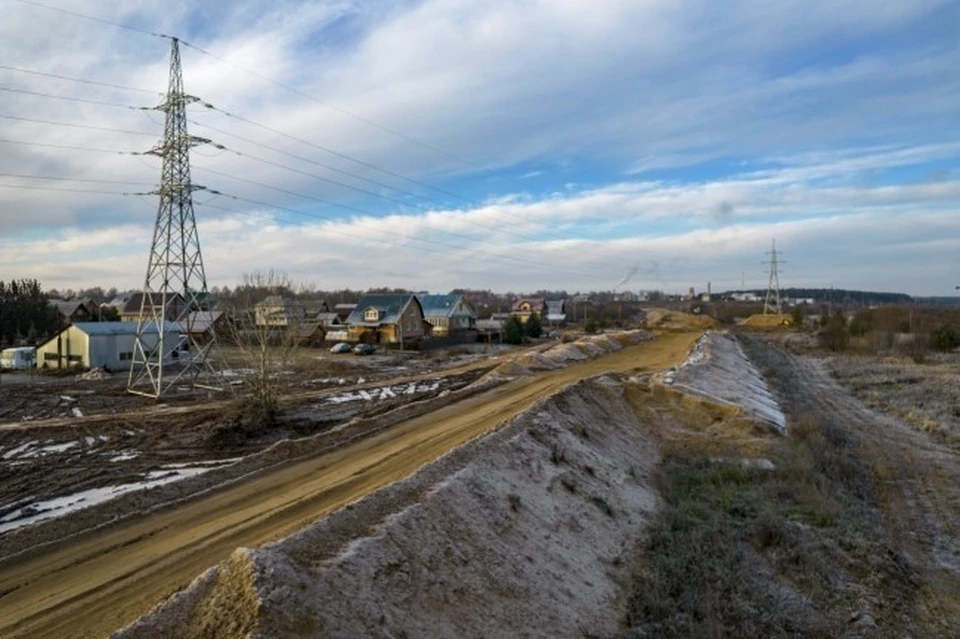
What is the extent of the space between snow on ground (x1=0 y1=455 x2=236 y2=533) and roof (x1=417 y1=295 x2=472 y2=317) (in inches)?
2647

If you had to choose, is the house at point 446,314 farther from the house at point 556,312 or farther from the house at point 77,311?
the house at point 77,311

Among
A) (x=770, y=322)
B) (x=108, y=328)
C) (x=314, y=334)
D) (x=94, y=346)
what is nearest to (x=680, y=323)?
(x=770, y=322)

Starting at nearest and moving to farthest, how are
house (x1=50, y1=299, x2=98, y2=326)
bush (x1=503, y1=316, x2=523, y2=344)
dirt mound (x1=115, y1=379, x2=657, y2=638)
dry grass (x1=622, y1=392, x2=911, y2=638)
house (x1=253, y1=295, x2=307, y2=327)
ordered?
dirt mound (x1=115, y1=379, x2=657, y2=638) < dry grass (x1=622, y1=392, x2=911, y2=638) < house (x1=253, y1=295, x2=307, y2=327) < bush (x1=503, y1=316, x2=523, y2=344) < house (x1=50, y1=299, x2=98, y2=326)

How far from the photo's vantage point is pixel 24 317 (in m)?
75.9

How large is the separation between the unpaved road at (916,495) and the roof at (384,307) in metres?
45.5

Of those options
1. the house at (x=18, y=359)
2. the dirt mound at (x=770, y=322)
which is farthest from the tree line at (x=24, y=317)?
the dirt mound at (x=770, y=322)

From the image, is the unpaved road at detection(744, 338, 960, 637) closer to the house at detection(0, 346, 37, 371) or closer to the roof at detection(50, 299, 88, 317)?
the house at detection(0, 346, 37, 371)

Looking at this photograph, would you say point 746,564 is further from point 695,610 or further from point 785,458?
point 785,458

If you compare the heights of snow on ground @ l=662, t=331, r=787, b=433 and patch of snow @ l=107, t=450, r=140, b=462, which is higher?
snow on ground @ l=662, t=331, r=787, b=433

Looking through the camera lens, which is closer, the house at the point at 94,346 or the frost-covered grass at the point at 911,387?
the frost-covered grass at the point at 911,387

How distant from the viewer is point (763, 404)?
2978 cm

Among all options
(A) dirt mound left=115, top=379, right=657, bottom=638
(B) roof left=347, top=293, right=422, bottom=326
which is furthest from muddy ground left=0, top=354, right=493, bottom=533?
(B) roof left=347, top=293, right=422, bottom=326

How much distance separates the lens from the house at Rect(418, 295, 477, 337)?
87.6m

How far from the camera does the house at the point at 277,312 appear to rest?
1164 inches
